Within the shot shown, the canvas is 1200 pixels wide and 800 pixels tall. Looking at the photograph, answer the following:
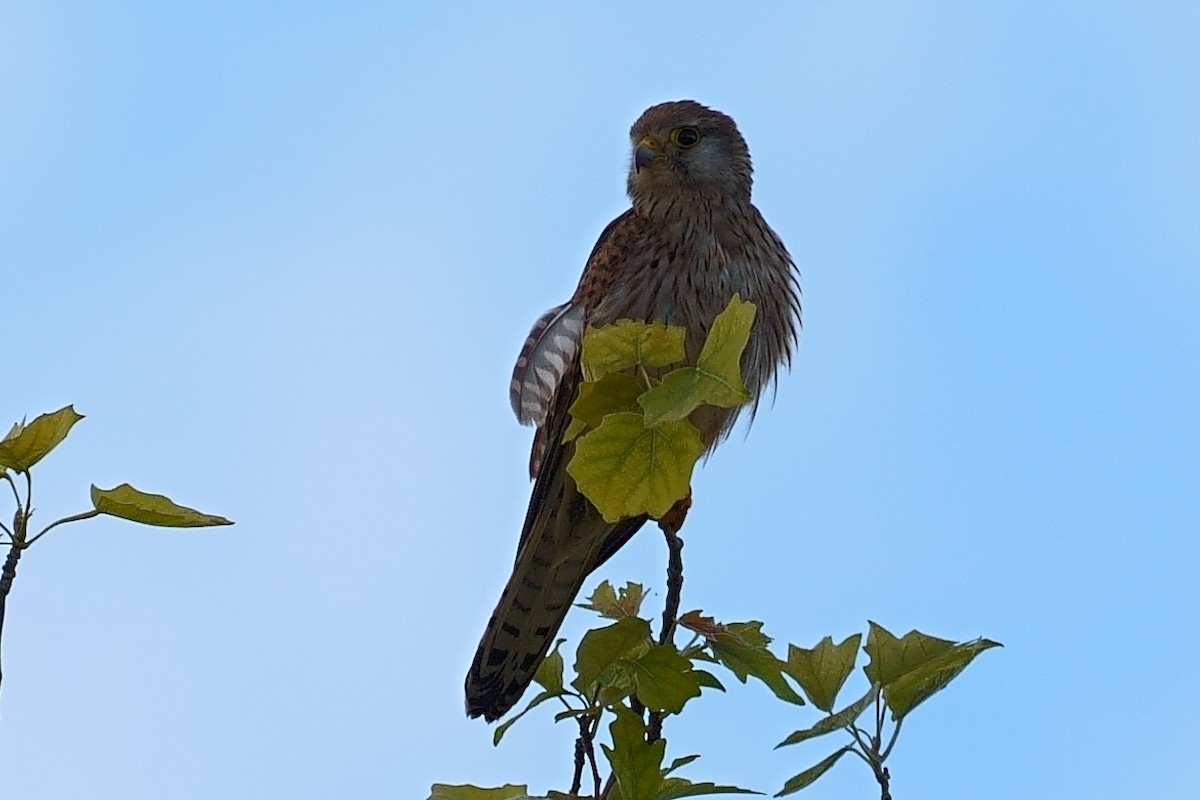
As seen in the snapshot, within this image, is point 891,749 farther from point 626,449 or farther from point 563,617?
point 563,617

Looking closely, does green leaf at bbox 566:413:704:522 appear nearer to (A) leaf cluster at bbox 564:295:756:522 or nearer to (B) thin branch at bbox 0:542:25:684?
(A) leaf cluster at bbox 564:295:756:522

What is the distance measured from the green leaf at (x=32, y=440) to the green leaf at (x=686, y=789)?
82 cm

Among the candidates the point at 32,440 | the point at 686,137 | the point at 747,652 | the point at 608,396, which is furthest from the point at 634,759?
the point at 686,137

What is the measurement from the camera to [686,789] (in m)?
1.73

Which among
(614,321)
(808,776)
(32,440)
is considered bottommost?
(808,776)

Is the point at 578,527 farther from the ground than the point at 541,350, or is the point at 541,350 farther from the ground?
the point at 541,350

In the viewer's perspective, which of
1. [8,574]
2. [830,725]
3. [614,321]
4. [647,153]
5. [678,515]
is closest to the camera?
[8,574]

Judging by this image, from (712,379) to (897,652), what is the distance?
0.48 metres

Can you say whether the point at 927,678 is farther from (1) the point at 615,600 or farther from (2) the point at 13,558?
(2) the point at 13,558

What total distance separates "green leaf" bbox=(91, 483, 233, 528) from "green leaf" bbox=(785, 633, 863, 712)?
0.80m

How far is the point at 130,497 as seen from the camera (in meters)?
1.58

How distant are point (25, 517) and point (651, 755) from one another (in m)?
0.77

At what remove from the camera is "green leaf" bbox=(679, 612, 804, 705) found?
Answer: 6.43 feet

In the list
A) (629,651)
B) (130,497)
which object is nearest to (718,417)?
(629,651)
